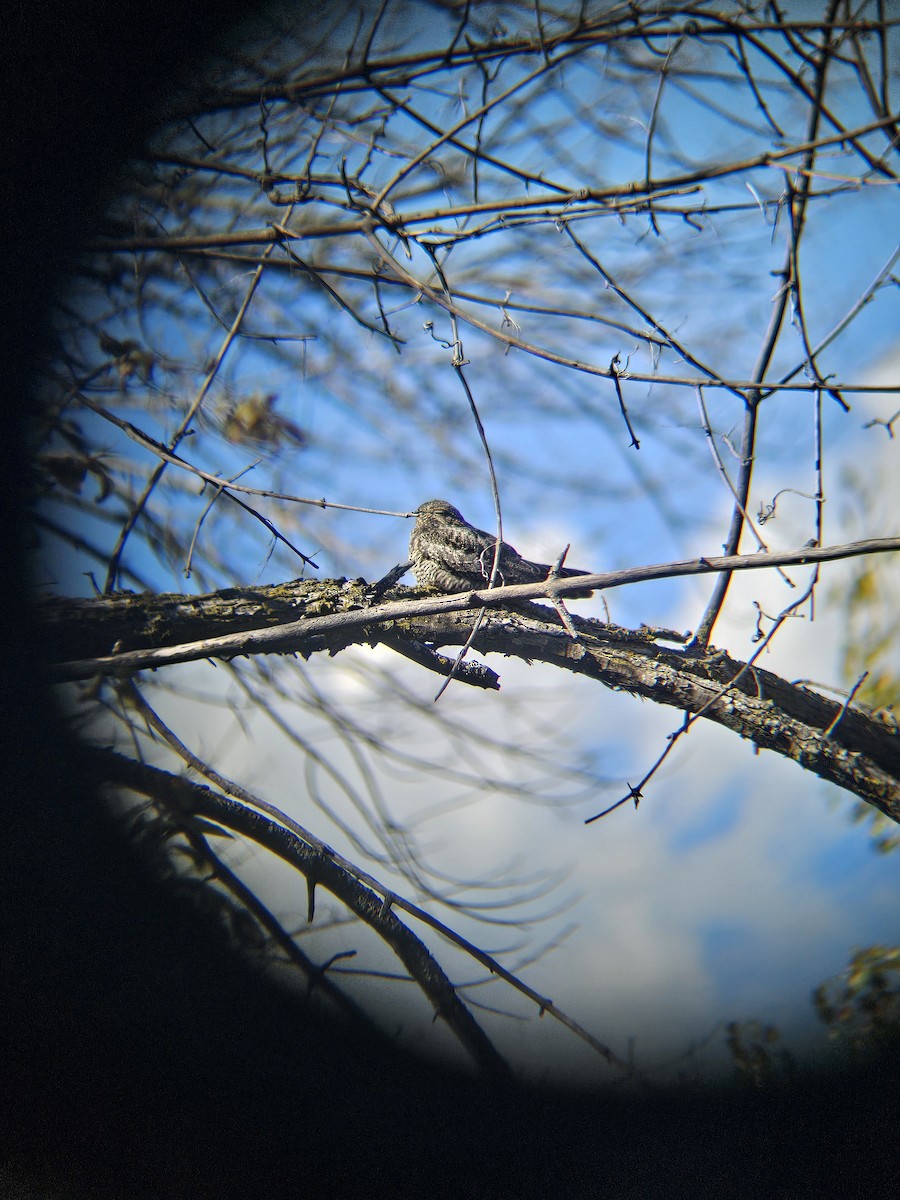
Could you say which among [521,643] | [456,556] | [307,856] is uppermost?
[456,556]

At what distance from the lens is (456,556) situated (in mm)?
1173

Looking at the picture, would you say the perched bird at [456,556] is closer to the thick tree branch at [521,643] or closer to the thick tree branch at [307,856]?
the thick tree branch at [521,643]

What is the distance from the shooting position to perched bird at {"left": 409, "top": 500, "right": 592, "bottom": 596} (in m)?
0.71

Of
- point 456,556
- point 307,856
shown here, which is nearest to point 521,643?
point 307,856

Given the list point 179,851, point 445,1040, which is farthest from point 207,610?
point 445,1040

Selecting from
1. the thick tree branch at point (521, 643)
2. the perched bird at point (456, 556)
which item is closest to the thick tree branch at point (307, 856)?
the thick tree branch at point (521, 643)

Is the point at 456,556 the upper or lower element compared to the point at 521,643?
upper

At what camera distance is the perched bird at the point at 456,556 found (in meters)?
0.71

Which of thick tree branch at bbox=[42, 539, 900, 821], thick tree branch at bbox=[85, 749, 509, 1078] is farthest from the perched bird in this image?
thick tree branch at bbox=[85, 749, 509, 1078]

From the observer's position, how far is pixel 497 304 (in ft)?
2.26

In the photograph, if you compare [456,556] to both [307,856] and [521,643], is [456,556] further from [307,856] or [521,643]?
[307,856]

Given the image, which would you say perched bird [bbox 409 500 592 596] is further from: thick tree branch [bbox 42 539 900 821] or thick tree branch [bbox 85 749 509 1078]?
thick tree branch [bbox 85 749 509 1078]

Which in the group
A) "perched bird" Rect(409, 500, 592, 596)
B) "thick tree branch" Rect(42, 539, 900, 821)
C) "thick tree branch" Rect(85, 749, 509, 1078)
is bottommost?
"thick tree branch" Rect(85, 749, 509, 1078)

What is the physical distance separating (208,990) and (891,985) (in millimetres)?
618
